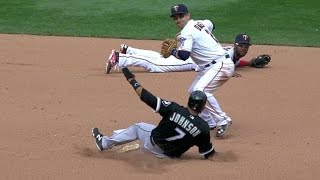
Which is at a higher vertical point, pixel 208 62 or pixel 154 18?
pixel 208 62

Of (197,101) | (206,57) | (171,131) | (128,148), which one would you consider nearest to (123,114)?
(206,57)

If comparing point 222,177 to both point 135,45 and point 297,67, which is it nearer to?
point 297,67

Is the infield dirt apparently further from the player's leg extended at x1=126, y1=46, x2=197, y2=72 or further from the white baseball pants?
the white baseball pants

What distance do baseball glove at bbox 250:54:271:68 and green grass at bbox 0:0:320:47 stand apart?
2.60 meters

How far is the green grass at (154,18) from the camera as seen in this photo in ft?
52.0

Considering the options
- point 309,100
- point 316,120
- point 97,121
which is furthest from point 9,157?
point 309,100

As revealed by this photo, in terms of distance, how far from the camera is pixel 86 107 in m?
9.66

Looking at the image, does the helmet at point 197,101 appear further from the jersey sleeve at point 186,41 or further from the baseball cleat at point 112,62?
the baseball cleat at point 112,62

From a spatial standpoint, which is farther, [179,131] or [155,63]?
[155,63]

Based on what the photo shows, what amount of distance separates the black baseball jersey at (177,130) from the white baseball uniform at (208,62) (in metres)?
1.22

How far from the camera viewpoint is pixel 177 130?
24.3 ft

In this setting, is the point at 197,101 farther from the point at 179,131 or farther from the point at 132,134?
the point at 132,134

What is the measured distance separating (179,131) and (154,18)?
1043 centimetres

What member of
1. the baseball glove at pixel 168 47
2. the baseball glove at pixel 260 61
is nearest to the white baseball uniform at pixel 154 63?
the baseball glove at pixel 260 61
